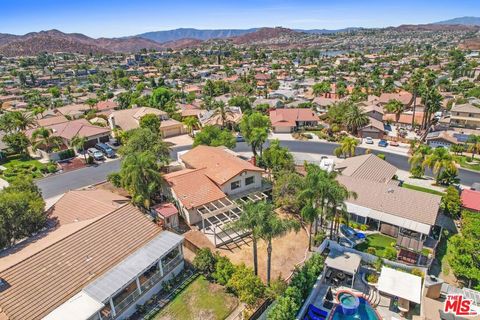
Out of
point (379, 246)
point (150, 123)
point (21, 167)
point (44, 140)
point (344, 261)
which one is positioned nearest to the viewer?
point (344, 261)

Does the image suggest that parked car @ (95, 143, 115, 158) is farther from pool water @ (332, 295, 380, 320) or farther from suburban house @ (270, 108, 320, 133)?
pool water @ (332, 295, 380, 320)

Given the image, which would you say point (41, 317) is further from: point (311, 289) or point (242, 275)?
point (311, 289)

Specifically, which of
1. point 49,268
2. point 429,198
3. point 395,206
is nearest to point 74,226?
point 49,268

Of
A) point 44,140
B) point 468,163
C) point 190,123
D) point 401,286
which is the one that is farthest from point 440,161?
point 44,140

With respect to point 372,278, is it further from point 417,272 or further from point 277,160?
point 277,160

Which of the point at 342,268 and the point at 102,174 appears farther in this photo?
the point at 102,174

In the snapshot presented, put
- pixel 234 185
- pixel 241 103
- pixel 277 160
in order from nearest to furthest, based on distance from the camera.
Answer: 1. pixel 234 185
2. pixel 277 160
3. pixel 241 103

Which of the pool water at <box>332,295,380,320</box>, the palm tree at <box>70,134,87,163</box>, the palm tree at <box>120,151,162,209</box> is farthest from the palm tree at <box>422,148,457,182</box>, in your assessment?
the palm tree at <box>70,134,87,163</box>

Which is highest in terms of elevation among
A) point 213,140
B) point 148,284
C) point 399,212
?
point 213,140
